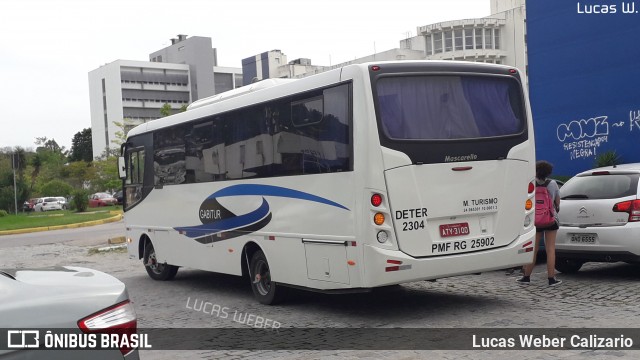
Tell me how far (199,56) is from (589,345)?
4869 inches

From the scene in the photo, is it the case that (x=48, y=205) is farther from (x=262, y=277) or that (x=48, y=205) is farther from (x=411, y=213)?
(x=411, y=213)

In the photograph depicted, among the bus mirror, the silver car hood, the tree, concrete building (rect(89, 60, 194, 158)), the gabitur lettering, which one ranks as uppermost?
concrete building (rect(89, 60, 194, 158))

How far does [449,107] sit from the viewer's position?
8.60 metres

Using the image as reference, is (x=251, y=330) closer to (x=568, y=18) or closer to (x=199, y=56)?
(x=568, y=18)

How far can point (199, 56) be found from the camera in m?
126

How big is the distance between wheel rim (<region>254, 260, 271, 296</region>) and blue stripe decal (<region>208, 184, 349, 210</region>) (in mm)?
978

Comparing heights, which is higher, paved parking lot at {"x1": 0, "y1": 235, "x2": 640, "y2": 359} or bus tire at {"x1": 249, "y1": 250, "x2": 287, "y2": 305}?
bus tire at {"x1": 249, "y1": 250, "x2": 287, "y2": 305}

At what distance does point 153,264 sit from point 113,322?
32.8 ft

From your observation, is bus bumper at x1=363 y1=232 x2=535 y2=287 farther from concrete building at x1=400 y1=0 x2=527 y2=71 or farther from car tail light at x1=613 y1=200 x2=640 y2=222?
concrete building at x1=400 y1=0 x2=527 y2=71

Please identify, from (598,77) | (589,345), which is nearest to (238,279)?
(589,345)

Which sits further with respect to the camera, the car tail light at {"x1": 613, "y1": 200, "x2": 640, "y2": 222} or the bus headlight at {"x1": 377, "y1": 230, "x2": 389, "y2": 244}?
the car tail light at {"x1": 613, "y1": 200, "x2": 640, "y2": 222}

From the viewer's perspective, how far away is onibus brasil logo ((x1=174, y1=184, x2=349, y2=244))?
370 inches

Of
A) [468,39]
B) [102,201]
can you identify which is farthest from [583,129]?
[468,39]

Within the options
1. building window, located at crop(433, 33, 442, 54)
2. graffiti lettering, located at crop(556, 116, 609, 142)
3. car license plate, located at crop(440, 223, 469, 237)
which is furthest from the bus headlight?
building window, located at crop(433, 33, 442, 54)
